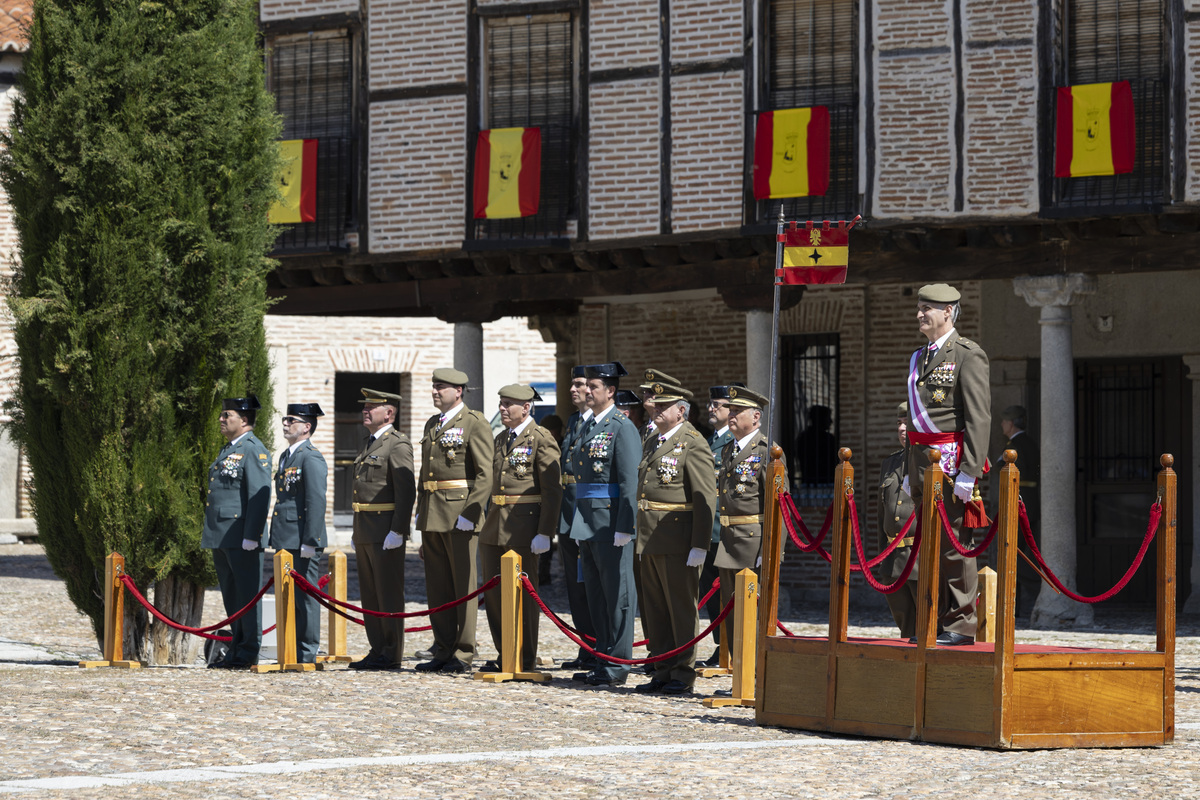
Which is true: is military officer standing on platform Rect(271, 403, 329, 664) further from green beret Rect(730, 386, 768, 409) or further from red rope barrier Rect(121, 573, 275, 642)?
green beret Rect(730, 386, 768, 409)

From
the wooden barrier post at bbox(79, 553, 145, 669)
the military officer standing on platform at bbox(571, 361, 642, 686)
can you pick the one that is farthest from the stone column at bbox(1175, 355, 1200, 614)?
the wooden barrier post at bbox(79, 553, 145, 669)

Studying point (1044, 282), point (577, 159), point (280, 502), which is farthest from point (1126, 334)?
point (280, 502)

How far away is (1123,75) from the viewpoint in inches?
585

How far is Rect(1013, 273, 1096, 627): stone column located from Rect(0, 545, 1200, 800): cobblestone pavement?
4103 mm

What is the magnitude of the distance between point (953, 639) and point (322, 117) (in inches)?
461

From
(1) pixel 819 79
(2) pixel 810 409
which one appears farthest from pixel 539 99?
(2) pixel 810 409

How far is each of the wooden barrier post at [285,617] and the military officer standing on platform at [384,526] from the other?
1.53ft

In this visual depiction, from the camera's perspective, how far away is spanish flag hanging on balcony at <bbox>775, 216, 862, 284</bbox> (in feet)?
46.2

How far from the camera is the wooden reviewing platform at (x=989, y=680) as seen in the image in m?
7.71

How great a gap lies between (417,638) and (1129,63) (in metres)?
7.45

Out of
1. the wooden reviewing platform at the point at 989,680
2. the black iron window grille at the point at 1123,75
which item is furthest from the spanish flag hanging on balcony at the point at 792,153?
the wooden reviewing platform at the point at 989,680

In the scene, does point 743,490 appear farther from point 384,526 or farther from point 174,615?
point 174,615

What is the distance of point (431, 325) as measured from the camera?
28391mm

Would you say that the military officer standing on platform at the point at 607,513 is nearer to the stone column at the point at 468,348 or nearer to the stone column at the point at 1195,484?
the stone column at the point at 468,348
